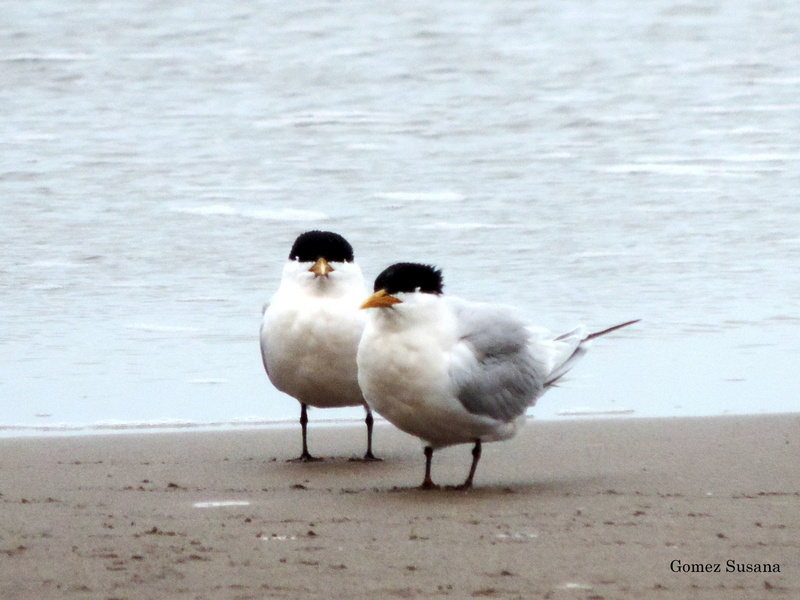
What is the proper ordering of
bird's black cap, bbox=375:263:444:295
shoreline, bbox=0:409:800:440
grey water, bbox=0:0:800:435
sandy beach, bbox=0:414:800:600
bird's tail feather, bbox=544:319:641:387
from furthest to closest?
1. grey water, bbox=0:0:800:435
2. shoreline, bbox=0:409:800:440
3. bird's tail feather, bbox=544:319:641:387
4. bird's black cap, bbox=375:263:444:295
5. sandy beach, bbox=0:414:800:600

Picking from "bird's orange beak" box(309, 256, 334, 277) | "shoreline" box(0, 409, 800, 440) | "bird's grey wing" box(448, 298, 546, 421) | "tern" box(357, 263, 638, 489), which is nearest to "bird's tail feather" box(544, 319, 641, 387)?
"bird's grey wing" box(448, 298, 546, 421)

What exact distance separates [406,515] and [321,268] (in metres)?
1.41

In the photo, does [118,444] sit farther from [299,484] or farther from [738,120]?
[738,120]

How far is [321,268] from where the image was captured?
521 centimetres

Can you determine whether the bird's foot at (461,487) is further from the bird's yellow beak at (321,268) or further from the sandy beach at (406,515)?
the bird's yellow beak at (321,268)

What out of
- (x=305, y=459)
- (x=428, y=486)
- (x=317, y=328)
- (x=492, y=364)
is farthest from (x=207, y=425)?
(x=492, y=364)

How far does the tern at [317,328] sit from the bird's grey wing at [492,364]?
2.12ft

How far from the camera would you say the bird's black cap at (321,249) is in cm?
532

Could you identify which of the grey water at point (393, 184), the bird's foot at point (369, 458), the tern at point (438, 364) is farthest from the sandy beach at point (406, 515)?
the grey water at point (393, 184)

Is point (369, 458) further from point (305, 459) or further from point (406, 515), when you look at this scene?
point (406, 515)

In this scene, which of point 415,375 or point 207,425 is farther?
point 207,425

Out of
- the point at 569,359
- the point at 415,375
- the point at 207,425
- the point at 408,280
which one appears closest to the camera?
the point at 415,375

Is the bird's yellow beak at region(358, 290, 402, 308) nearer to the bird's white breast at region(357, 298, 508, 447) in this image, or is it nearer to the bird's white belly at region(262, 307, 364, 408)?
the bird's white breast at region(357, 298, 508, 447)

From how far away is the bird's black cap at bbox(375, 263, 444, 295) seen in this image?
14.7 feet
